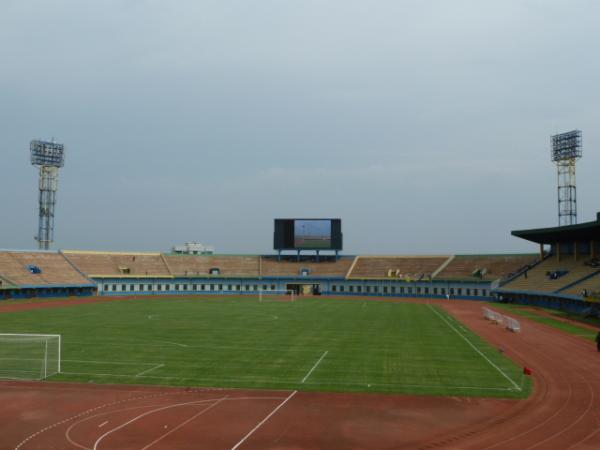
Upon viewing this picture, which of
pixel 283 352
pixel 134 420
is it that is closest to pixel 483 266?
pixel 283 352

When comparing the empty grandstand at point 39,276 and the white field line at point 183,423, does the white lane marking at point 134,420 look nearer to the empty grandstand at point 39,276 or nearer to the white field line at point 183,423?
the white field line at point 183,423

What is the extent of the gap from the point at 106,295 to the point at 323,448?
314 feet

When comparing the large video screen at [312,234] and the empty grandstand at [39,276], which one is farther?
the large video screen at [312,234]

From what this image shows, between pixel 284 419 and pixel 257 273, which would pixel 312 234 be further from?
pixel 284 419

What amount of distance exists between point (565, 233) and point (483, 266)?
27.0m

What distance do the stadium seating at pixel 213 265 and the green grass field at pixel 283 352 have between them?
5521cm

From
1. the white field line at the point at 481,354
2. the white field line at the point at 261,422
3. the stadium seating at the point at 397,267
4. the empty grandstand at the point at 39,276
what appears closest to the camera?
the white field line at the point at 261,422

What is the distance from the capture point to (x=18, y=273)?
90.9m

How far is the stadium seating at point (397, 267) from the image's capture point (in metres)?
111

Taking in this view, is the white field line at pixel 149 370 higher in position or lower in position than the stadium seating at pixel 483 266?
lower

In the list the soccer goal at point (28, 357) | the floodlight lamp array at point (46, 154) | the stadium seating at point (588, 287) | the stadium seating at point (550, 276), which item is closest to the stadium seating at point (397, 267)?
the stadium seating at point (550, 276)

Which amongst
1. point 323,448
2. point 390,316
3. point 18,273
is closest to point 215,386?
point 323,448

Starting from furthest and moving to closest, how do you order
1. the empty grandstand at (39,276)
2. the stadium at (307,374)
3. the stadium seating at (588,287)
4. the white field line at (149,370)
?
the empty grandstand at (39,276) < the stadium seating at (588,287) < the white field line at (149,370) < the stadium at (307,374)

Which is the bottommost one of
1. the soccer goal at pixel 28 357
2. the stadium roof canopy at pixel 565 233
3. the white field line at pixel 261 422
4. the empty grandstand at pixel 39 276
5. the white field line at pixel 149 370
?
the soccer goal at pixel 28 357
